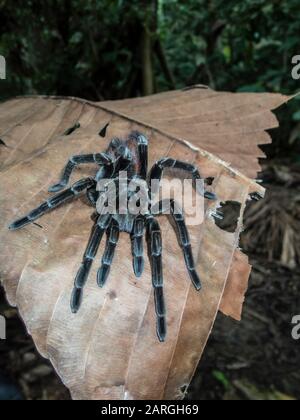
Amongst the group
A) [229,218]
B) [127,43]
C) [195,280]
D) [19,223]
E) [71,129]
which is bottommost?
[229,218]

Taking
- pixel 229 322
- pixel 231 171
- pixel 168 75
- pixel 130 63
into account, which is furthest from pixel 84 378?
pixel 168 75

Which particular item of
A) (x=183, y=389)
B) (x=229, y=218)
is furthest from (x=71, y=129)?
(x=229, y=218)

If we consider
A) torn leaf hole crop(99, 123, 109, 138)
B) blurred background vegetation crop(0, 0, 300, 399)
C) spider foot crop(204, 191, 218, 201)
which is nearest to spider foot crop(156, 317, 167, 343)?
spider foot crop(204, 191, 218, 201)

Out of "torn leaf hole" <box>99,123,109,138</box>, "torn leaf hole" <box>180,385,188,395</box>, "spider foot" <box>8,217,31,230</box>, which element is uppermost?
"torn leaf hole" <box>99,123,109,138</box>

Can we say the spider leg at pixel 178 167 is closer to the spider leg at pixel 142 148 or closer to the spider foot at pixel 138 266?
the spider leg at pixel 142 148

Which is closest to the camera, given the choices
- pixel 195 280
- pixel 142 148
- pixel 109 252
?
pixel 195 280

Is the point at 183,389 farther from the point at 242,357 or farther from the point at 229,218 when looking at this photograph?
the point at 229,218

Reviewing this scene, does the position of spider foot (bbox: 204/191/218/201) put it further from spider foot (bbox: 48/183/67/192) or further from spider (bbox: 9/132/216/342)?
spider foot (bbox: 48/183/67/192)
